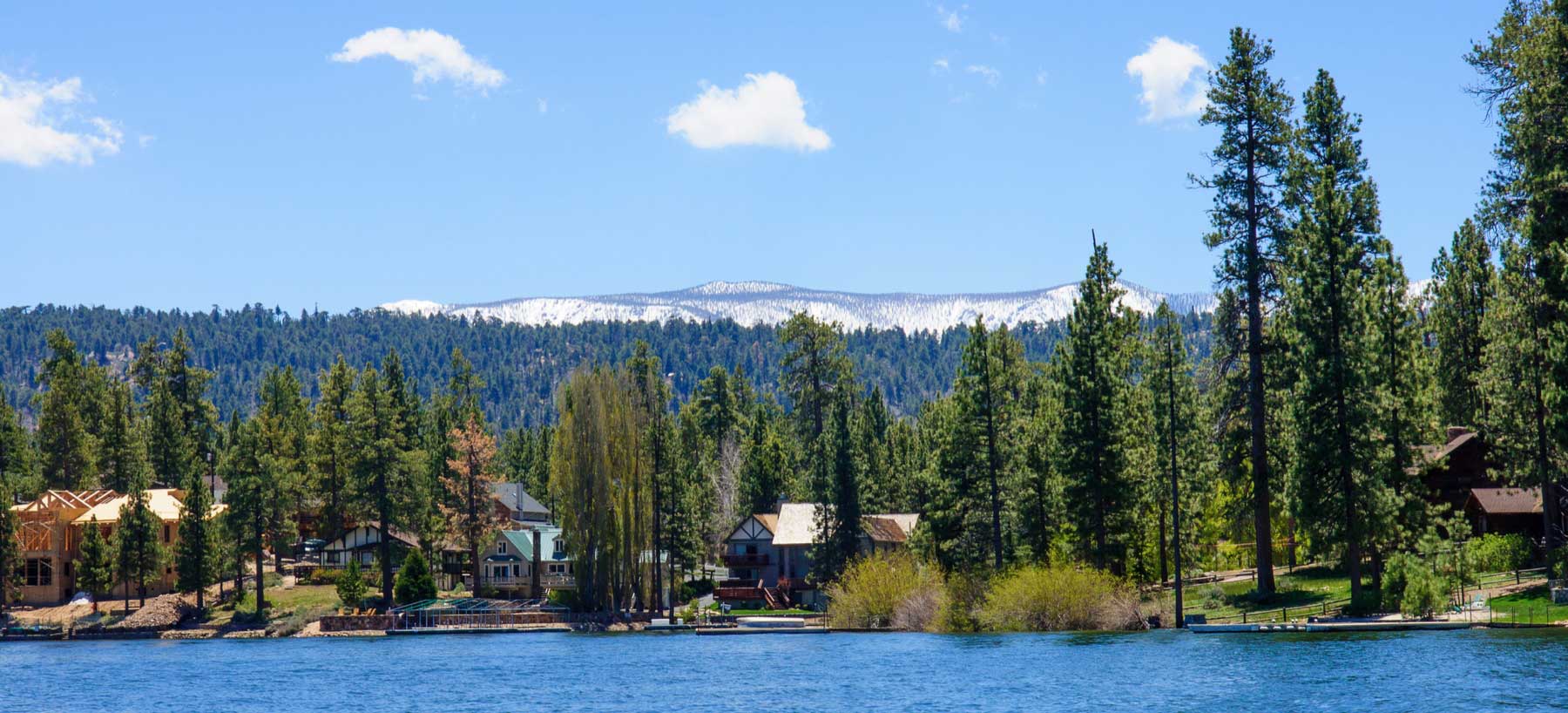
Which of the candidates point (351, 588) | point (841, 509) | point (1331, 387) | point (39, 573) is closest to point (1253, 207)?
point (1331, 387)

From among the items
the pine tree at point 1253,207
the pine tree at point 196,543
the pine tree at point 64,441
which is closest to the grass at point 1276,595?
the pine tree at point 1253,207

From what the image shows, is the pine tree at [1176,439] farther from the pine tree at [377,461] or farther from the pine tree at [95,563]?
the pine tree at [95,563]

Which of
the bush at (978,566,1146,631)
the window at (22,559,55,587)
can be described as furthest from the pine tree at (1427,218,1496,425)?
the window at (22,559,55,587)

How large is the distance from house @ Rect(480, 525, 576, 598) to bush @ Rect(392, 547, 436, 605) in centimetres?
821

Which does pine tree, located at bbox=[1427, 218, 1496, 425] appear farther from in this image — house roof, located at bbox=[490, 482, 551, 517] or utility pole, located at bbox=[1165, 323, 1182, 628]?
house roof, located at bbox=[490, 482, 551, 517]

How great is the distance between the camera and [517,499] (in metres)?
135

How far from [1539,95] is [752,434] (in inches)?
3155

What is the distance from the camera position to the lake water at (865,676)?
3791 centimetres

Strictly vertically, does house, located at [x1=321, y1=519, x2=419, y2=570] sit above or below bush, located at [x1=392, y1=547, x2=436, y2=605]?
above

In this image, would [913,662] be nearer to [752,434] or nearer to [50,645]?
[50,645]

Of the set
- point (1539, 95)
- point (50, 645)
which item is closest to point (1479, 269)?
point (1539, 95)

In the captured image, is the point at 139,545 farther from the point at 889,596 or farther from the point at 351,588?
the point at 889,596

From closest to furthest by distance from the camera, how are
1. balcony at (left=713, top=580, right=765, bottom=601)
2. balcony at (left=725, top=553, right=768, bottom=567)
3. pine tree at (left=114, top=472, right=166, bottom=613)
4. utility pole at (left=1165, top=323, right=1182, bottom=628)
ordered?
utility pole at (left=1165, top=323, right=1182, bottom=628)
pine tree at (left=114, top=472, right=166, bottom=613)
balcony at (left=713, top=580, right=765, bottom=601)
balcony at (left=725, top=553, right=768, bottom=567)

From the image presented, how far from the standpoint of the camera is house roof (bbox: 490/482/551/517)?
13400 centimetres
